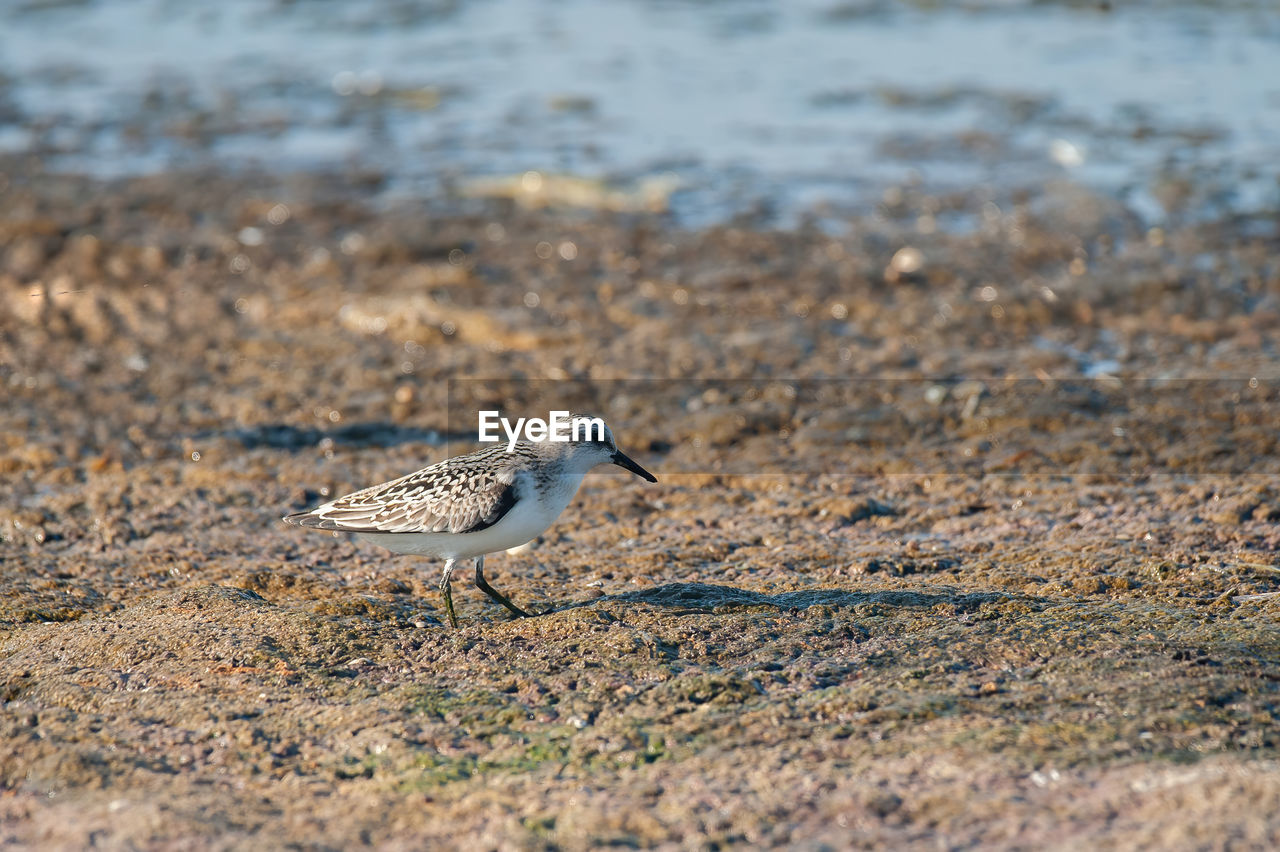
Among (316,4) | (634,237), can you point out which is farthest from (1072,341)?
(316,4)

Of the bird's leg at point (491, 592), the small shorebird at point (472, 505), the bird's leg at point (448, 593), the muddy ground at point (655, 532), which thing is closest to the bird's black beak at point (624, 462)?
the small shorebird at point (472, 505)

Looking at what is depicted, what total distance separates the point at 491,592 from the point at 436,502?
0.44m

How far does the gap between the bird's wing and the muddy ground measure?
0.38m

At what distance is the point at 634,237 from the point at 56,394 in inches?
181

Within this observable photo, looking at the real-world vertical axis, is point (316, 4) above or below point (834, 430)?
above

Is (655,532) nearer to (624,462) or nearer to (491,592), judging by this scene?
(624,462)

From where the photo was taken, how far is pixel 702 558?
6.33 meters

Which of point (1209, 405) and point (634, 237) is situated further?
point (634, 237)

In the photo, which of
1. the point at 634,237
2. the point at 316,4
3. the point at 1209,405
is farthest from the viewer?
the point at 316,4

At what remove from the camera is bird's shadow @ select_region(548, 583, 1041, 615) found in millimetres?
5297

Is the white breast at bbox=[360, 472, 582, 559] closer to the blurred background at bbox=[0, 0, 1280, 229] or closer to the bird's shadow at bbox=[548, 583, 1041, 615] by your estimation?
the bird's shadow at bbox=[548, 583, 1041, 615]

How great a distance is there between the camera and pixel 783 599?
17.9 feet

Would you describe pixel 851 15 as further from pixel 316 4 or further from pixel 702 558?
pixel 702 558

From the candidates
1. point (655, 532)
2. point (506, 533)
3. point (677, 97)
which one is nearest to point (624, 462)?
point (506, 533)
